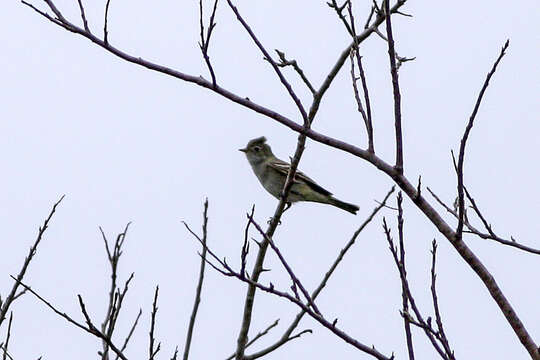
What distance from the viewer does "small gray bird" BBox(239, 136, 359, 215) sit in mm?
14633

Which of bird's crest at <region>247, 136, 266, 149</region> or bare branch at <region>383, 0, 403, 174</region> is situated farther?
bird's crest at <region>247, 136, 266, 149</region>

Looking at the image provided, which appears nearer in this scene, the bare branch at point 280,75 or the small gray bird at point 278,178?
the bare branch at point 280,75

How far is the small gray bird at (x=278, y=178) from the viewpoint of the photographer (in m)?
14.6

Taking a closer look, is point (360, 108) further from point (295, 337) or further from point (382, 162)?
point (295, 337)

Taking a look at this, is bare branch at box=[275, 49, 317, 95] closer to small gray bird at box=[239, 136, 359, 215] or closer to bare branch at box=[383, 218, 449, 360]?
bare branch at box=[383, 218, 449, 360]

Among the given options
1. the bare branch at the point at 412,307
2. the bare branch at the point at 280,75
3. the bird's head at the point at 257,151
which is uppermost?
the bird's head at the point at 257,151

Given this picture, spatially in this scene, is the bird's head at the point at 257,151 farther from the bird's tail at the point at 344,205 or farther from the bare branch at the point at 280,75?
the bare branch at the point at 280,75

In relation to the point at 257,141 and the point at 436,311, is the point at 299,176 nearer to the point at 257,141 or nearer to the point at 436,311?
the point at 257,141

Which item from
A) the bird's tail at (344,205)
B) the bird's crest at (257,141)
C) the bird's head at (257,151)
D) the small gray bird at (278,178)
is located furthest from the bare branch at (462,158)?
the bird's crest at (257,141)

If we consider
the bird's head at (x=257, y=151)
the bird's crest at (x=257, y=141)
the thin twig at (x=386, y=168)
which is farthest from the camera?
the bird's crest at (x=257, y=141)

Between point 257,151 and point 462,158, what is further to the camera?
point 257,151

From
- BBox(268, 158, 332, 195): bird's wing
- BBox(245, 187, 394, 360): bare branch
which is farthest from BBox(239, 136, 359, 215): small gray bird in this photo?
BBox(245, 187, 394, 360): bare branch

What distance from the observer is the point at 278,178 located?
49.4 ft

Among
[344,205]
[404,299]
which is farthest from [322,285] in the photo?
[344,205]
